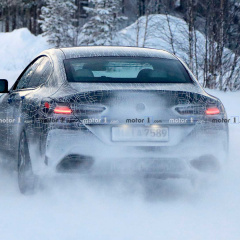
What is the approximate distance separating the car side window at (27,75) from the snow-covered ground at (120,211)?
1.01 m

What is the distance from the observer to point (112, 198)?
5.49 metres

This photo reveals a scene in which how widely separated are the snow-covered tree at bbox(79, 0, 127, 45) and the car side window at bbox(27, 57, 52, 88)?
37.6 meters

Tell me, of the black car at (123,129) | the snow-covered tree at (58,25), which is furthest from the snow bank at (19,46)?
the black car at (123,129)

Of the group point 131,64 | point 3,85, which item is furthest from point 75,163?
point 3,85

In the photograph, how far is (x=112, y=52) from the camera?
613cm

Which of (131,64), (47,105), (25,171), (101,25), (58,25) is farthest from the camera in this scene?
(58,25)

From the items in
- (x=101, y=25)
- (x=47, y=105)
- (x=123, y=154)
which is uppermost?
(x=47, y=105)

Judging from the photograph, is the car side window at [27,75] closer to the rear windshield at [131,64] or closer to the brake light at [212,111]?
the rear windshield at [131,64]

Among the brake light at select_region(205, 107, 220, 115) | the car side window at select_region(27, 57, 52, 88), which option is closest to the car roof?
the car side window at select_region(27, 57, 52, 88)

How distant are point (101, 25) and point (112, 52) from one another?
128 ft

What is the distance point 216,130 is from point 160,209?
2.65 ft

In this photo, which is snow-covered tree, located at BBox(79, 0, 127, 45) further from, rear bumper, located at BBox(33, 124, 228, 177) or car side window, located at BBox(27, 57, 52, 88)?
rear bumper, located at BBox(33, 124, 228, 177)

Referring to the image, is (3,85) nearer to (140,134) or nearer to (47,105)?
(47,105)

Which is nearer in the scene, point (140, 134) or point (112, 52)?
point (140, 134)
